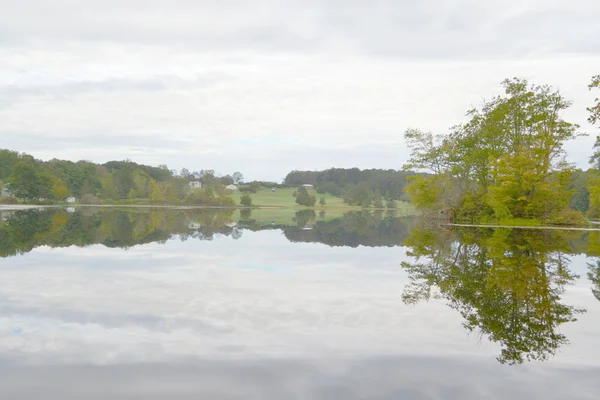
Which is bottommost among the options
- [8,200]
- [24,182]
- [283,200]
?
[8,200]

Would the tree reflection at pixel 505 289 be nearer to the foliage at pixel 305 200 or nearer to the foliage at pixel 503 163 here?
the foliage at pixel 503 163

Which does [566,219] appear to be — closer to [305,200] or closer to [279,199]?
[305,200]

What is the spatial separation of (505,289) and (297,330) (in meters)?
4.96

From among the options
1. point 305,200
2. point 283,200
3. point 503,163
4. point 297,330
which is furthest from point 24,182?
point 297,330

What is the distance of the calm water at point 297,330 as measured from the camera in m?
5.55

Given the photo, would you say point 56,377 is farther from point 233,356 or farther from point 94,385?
point 233,356

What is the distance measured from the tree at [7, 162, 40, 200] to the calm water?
86.7 metres

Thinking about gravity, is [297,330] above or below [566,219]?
below

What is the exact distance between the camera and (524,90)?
3825 centimetres

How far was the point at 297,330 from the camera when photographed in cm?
780

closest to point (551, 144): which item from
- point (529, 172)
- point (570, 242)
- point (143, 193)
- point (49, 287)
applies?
point (529, 172)

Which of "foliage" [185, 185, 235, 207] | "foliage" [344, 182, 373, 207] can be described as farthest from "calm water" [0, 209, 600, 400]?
"foliage" [344, 182, 373, 207]

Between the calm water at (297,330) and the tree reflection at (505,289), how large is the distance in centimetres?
4

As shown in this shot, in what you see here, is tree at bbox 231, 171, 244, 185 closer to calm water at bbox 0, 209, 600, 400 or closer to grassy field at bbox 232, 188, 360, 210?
grassy field at bbox 232, 188, 360, 210
